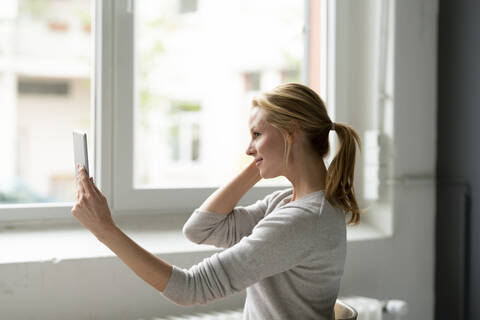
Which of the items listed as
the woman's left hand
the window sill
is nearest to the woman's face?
the woman's left hand

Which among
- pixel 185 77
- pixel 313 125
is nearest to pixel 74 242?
pixel 313 125

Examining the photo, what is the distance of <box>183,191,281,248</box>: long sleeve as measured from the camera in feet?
4.51

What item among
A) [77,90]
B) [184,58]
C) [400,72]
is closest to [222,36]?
[184,58]

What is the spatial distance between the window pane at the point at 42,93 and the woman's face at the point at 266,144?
3306 millimetres

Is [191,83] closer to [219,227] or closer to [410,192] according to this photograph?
[410,192]

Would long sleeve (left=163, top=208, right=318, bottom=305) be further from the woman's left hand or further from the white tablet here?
the white tablet

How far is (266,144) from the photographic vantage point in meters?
1.23

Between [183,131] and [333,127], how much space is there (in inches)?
110

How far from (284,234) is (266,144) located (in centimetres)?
22

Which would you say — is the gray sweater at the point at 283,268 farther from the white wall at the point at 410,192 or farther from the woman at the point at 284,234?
the white wall at the point at 410,192

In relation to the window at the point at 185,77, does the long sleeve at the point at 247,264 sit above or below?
below

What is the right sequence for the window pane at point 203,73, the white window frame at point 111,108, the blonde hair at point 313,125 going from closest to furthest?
the blonde hair at point 313,125 < the white window frame at point 111,108 < the window pane at point 203,73

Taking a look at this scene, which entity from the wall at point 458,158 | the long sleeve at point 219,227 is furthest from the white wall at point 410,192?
the long sleeve at point 219,227

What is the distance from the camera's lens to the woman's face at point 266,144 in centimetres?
122
